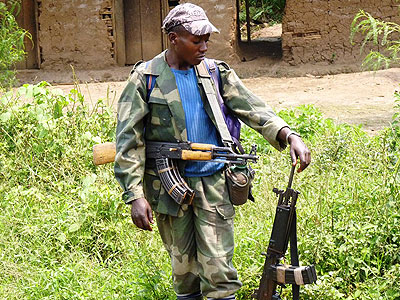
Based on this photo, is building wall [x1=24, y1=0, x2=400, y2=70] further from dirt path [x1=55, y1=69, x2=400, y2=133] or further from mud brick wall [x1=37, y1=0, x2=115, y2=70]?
dirt path [x1=55, y1=69, x2=400, y2=133]

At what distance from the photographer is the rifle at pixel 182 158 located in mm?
3248

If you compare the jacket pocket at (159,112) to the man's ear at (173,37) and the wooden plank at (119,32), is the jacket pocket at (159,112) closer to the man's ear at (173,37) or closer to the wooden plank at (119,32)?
the man's ear at (173,37)

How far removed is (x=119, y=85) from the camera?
32.7ft

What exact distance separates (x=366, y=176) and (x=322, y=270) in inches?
45.9

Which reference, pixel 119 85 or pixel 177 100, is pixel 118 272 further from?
pixel 119 85

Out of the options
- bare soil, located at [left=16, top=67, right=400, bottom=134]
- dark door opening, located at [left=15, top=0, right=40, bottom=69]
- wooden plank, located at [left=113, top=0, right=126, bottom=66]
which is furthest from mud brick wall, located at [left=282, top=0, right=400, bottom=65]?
dark door opening, located at [left=15, top=0, right=40, bottom=69]

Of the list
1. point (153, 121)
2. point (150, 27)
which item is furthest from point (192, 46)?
point (150, 27)

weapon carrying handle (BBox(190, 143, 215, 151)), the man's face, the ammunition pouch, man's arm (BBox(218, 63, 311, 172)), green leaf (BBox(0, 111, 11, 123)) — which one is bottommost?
green leaf (BBox(0, 111, 11, 123))

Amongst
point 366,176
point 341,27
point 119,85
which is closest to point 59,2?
point 119,85

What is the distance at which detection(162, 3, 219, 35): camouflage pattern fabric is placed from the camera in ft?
10.5

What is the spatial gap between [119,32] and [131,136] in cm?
856

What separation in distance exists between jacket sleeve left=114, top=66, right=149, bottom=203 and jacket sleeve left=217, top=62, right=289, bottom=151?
0.42 m

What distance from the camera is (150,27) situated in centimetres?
1174

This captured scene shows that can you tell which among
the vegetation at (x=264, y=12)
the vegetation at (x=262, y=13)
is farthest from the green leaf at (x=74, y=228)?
the vegetation at (x=264, y=12)
